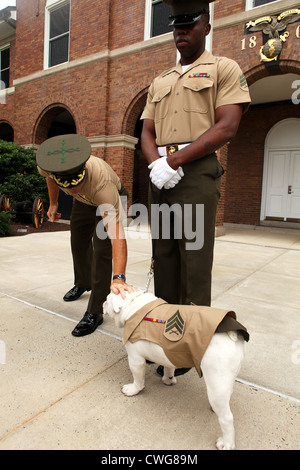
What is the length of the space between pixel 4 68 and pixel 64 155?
1594 cm

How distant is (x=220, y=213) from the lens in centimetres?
878

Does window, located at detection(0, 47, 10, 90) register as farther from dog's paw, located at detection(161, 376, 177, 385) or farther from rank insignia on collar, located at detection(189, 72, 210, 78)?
dog's paw, located at detection(161, 376, 177, 385)

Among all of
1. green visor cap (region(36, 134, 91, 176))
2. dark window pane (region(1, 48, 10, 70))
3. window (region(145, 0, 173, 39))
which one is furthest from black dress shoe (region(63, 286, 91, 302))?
dark window pane (region(1, 48, 10, 70))

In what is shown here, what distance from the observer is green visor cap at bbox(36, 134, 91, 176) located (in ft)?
5.91

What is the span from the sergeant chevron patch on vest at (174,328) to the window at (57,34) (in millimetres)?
12490

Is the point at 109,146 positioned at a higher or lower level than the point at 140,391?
A: higher

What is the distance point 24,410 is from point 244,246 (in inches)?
249

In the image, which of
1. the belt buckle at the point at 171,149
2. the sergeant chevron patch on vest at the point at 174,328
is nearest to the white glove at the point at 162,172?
the belt buckle at the point at 171,149

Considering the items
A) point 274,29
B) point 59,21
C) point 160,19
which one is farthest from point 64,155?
point 59,21

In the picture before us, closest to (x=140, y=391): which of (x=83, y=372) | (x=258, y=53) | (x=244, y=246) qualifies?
(x=83, y=372)

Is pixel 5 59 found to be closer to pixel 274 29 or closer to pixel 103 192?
pixel 274 29

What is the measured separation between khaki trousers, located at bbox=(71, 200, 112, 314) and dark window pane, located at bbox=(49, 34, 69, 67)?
1092 cm

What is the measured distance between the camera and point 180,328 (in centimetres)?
138
